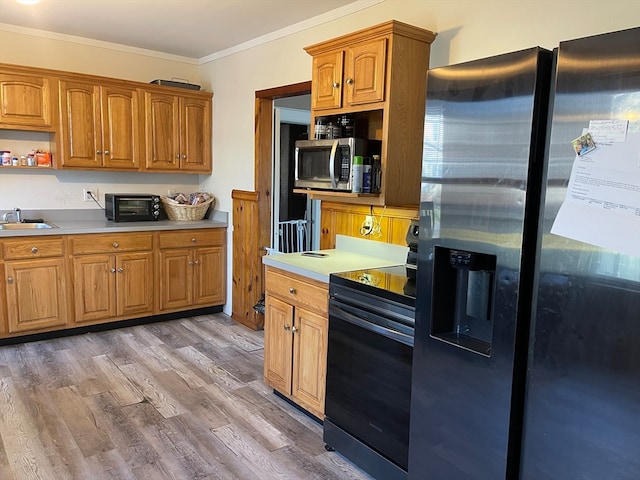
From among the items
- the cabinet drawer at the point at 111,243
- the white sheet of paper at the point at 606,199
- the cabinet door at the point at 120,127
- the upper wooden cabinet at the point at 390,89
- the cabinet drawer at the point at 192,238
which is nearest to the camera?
the white sheet of paper at the point at 606,199

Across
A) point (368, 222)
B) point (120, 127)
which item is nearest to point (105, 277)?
point (120, 127)

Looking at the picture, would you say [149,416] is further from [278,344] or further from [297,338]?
[297,338]

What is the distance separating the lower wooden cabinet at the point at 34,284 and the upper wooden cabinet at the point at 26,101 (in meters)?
0.93

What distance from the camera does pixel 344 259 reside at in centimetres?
293

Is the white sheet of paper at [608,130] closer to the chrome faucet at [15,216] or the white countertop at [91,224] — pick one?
the white countertop at [91,224]

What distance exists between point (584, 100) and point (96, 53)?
4.29 metres

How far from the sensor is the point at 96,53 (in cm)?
437

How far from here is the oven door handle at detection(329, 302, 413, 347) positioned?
2.01 metres

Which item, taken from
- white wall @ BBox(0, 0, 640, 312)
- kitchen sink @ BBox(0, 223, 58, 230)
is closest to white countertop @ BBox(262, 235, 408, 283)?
white wall @ BBox(0, 0, 640, 312)

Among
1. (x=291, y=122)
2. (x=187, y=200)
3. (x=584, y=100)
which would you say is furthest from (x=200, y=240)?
(x=584, y=100)

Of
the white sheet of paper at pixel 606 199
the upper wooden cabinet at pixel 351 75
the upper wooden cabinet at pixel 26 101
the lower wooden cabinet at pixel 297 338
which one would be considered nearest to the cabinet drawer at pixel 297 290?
the lower wooden cabinet at pixel 297 338

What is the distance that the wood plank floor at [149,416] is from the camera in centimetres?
233

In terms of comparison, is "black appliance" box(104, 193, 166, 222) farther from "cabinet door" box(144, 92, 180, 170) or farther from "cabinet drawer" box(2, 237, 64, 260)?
"cabinet drawer" box(2, 237, 64, 260)

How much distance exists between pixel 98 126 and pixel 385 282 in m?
3.14
